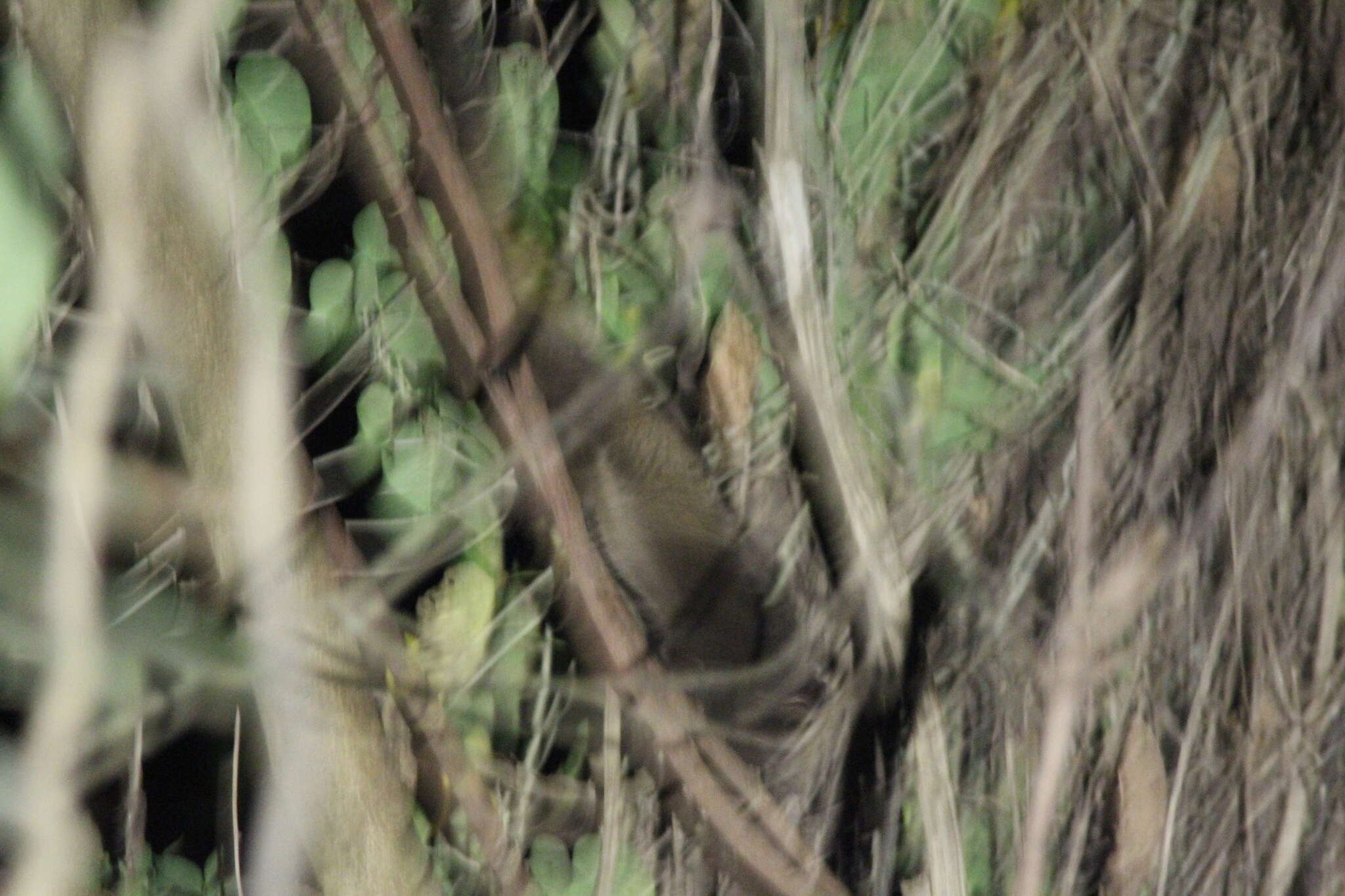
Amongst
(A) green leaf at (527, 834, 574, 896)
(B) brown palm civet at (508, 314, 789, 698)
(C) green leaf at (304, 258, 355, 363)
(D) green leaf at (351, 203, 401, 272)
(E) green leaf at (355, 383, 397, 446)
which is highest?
(D) green leaf at (351, 203, 401, 272)

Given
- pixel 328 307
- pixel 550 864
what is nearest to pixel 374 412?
pixel 328 307

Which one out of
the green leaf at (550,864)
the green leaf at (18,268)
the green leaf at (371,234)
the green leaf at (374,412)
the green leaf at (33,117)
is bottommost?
the green leaf at (550,864)

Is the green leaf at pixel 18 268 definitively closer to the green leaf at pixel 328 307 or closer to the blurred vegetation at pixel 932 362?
the blurred vegetation at pixel 932 362

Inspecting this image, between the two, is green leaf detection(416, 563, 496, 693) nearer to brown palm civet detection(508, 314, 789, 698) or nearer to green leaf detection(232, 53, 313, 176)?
brown palm civet detection(508, 314, 789, 698)

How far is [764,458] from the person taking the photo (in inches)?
40.8

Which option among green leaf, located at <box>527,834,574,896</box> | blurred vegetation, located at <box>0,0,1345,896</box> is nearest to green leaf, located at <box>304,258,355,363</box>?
blurred vegetation, located at <box>0,0,1345,896</box>

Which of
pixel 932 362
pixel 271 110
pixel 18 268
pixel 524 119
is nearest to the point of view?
pixel 18 268

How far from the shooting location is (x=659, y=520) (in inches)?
38.9

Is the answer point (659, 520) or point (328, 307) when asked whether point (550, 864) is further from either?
point (328, 307)

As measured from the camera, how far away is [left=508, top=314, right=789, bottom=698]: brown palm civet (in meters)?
0.93

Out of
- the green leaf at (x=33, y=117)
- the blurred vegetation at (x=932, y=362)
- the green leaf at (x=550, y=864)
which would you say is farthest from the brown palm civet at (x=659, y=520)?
the green leaf at (x=33, y=117)

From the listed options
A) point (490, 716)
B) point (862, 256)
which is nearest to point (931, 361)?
point (862, 256)

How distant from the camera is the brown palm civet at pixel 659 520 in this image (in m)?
0.93

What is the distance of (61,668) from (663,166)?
22.8 inches
